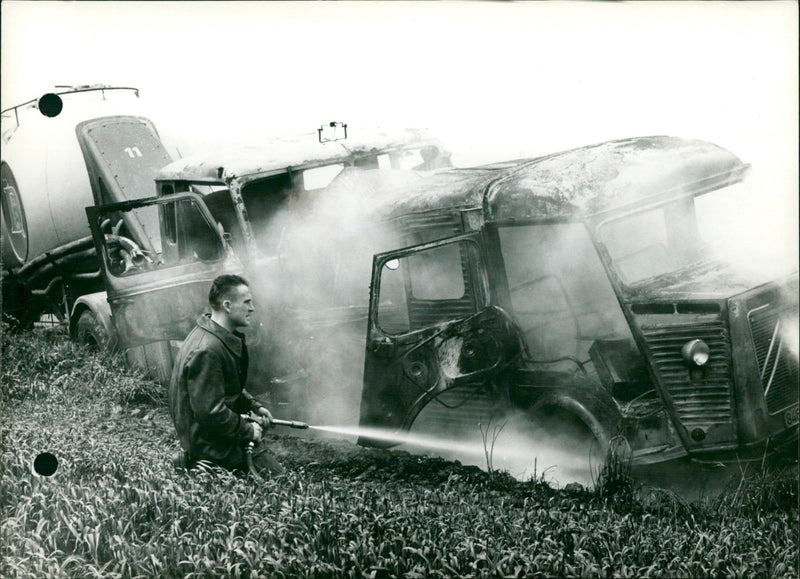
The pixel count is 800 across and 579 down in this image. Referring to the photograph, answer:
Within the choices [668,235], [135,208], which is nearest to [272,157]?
[135,208]

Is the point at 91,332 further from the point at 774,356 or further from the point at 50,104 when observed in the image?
the point at 774,356

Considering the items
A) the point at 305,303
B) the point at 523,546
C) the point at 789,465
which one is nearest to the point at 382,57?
the point at 305,303

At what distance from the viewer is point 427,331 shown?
5199 mm

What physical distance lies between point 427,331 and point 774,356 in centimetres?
195

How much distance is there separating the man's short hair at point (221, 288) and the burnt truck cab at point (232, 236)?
1.99 feet

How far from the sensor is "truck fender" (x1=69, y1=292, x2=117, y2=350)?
6223mm

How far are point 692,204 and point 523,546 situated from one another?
2379 millimetres

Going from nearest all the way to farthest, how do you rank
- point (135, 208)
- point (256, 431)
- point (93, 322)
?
1. point (256, 431)
2. point (135, 208)
3. point (93, 322)

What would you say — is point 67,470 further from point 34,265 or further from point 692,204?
point 692,204

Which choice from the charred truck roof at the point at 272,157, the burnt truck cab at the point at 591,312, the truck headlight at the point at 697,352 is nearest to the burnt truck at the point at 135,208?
the charred truck roof at the point at 272,157

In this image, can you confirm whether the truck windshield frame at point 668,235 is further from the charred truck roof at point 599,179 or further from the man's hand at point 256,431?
the man's hand at point 256,431

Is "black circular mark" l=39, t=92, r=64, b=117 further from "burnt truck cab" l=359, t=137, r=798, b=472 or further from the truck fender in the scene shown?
"burnt truck cab" l=359, t=137, r=798, b=472

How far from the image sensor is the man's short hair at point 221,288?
4922 mm

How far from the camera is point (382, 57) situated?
5.30 meters
